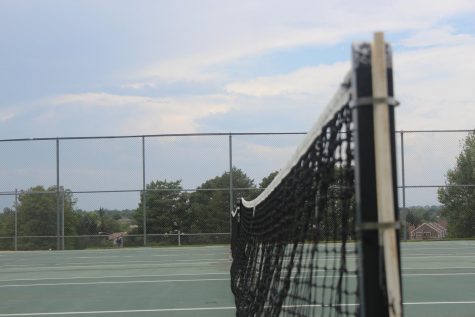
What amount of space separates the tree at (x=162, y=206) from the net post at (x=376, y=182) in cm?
1786

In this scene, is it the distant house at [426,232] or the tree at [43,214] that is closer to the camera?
the tree at [43,214]

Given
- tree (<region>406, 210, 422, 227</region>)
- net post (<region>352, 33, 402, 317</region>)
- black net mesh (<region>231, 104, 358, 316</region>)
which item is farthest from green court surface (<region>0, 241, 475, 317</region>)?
tree (<region>406, 210, 422, 227</region>)

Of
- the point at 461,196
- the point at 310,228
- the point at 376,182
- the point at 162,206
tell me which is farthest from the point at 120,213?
the point at 376,182

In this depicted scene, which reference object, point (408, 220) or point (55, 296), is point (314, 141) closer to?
point (55, 296)

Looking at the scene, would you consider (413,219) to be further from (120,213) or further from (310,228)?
(310,228)

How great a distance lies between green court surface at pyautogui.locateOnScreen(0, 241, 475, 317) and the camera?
6.89 metres

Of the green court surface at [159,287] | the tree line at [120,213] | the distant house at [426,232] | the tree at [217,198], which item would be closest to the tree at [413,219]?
the distant house at [426,232]

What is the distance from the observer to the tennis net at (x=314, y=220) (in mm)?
2119

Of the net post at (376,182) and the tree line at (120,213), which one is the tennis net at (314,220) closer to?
the net post at (376,182)

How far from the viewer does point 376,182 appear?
1662 millimetres

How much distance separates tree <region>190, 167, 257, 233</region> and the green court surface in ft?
18.0

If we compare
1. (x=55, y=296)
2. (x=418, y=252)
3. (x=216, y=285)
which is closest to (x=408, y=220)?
(x=418, y=252)

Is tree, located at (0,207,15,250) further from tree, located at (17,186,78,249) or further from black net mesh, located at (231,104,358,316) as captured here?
black net mesh, located at (231,104,358,316)

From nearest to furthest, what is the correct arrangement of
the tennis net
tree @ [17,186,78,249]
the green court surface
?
the tennis net, the green court surface, tree @ [17,186,78,249]
